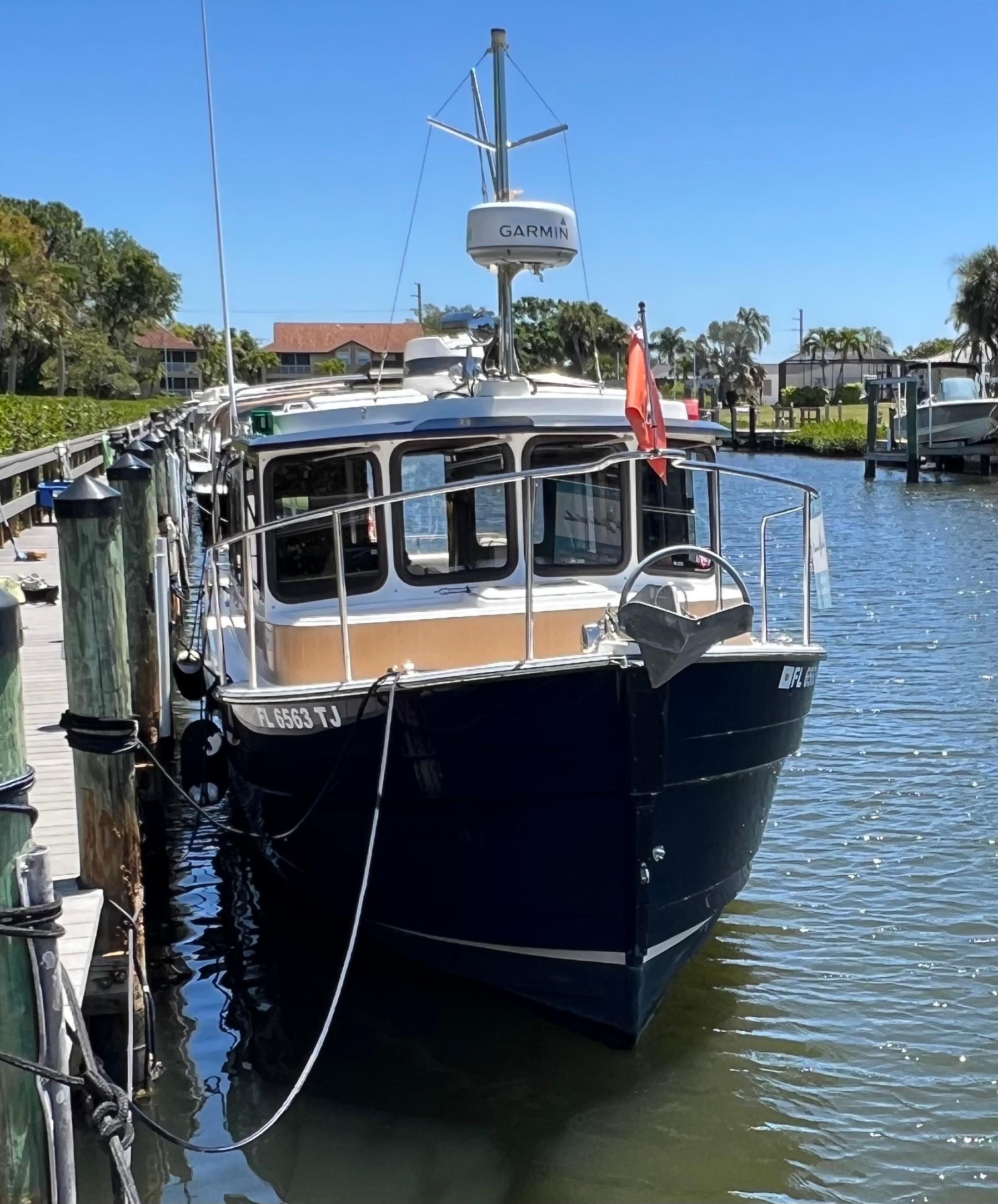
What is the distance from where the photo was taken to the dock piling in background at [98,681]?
6031mm

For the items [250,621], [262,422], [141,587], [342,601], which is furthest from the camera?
[141,587]

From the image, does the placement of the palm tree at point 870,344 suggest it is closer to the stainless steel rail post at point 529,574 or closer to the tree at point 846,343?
the tree at point 846,343

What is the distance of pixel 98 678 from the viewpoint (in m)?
6.05

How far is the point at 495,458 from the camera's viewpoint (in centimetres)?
777

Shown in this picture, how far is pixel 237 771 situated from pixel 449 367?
3.21 m

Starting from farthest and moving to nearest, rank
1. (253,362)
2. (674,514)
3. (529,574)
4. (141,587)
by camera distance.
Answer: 1. (253,362)
2. (141,587)
3. (674,514)
4. (529,574)

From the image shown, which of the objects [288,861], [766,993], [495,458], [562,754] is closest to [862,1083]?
[766,993]

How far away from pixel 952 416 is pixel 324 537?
49742 mm

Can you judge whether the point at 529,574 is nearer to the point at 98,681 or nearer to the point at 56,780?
the point at 98,681

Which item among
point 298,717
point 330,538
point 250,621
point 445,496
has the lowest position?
point 298,717

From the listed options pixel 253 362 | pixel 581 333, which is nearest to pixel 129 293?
pixel 253 362

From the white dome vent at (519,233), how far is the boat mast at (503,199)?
16 centimetres

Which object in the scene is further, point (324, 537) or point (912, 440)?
point (912, 440)

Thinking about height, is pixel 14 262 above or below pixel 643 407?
above
